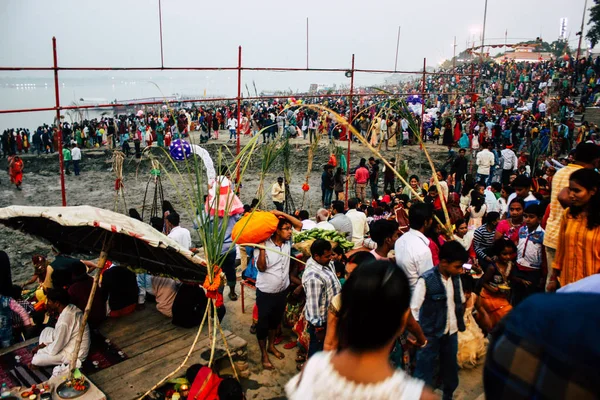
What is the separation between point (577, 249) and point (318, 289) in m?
2.02

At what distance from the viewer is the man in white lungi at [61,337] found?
167 inches

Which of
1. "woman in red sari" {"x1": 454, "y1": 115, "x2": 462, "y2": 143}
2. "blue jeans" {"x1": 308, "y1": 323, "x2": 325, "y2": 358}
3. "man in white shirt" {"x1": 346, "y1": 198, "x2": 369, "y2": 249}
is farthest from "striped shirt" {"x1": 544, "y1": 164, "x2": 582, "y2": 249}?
"woman in red sari" {"x1": 454, "y1": 115, "x2": 462, "y2": 143}

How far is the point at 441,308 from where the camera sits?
3506mm

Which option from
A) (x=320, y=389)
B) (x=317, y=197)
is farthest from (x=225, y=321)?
(x=317, y=197)

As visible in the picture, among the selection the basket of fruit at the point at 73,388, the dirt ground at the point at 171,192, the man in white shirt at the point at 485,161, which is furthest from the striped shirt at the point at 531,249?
the man in white shirt at the point at 485,161

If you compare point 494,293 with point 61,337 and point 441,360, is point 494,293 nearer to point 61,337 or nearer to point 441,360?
point 441,360

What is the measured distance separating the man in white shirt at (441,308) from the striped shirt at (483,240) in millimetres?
2019

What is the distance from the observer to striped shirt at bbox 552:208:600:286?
11.2ft

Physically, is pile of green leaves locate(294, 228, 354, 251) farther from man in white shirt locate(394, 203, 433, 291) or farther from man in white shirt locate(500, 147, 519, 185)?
man in white shirt locate(500, 147, 519, 185)

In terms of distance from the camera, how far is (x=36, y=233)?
495 centimetres

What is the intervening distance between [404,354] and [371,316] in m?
2.74

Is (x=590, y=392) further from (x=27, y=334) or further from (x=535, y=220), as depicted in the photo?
(x=27, y=334)

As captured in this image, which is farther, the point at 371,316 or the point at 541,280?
the point at 541,280

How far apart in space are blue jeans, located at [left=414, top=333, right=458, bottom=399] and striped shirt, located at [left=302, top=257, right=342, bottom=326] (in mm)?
832
